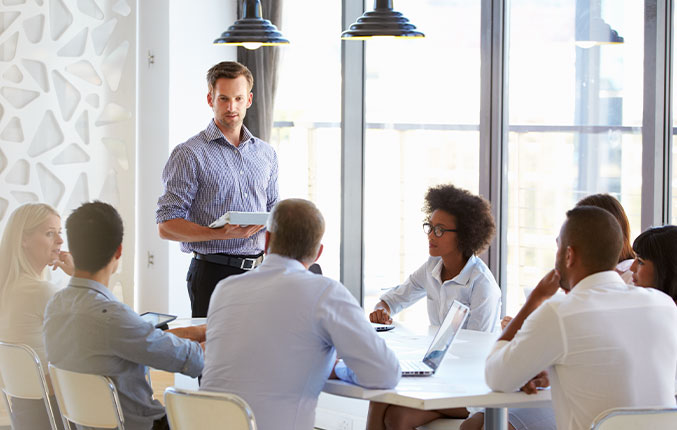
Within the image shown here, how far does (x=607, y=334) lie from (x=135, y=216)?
3.88 m

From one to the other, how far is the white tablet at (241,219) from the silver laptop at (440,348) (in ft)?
3.47

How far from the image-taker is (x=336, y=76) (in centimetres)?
520

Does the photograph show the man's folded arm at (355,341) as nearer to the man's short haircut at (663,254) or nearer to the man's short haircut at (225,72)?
the man's short haircut at (663,254)

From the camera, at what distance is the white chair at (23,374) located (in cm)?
283

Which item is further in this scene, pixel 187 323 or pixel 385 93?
pixel 385 93

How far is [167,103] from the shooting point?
5.23 m

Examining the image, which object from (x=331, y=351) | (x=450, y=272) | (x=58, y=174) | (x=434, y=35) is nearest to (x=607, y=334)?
(x=331, y=351)

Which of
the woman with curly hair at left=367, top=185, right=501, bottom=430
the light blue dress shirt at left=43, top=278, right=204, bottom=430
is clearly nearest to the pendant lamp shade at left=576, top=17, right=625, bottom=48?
the woman with curly hair at left=367, top=185, right=501, bottom=430

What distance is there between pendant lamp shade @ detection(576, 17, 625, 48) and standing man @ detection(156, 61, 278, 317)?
5.60ft

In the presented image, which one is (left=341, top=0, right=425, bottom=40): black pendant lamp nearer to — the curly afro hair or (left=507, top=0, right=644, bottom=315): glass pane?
the curly afro hair

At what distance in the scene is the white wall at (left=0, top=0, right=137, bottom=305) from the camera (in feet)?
15.0

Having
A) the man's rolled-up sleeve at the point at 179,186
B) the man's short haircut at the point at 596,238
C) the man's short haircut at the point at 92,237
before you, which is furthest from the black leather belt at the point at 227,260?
the man's short haircut at the point at 596,238

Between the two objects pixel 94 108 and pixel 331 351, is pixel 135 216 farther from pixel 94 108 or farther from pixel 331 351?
pixel 331 351

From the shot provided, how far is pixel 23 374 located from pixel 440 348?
149cm
